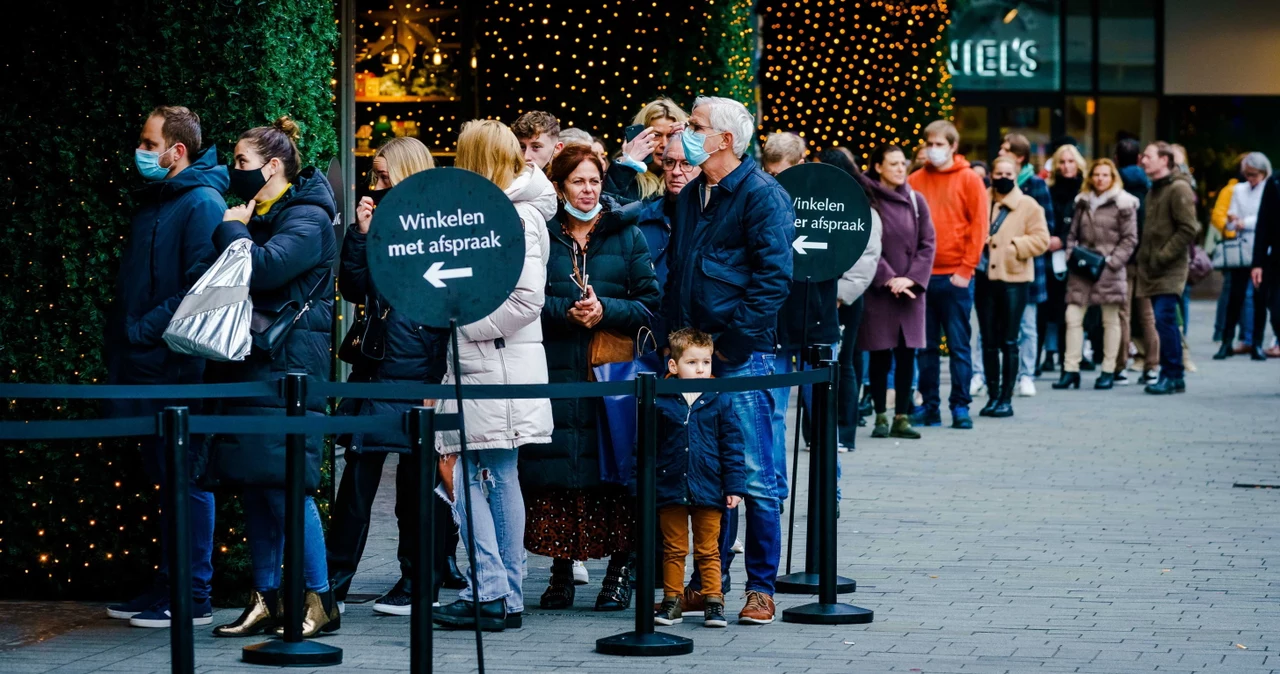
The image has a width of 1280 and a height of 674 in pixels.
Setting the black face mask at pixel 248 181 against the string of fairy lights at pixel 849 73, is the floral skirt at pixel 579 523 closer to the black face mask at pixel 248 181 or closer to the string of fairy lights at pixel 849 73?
the black face mask at pixel 248 181

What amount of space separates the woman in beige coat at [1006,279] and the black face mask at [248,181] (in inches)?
315

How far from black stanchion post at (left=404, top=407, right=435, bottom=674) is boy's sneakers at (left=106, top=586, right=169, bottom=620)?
6.05ft

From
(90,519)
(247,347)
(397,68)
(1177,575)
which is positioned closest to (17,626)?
(90,519)

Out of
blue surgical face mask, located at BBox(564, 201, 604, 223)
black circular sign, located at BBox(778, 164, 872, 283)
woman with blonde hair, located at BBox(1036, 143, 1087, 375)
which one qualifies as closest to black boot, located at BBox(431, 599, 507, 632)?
blue surgical face mask, located at BBox(564, 201, 604, 223)

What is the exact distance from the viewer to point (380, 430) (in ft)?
19.5

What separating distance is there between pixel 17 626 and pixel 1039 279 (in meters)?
10.2

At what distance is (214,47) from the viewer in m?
6.96

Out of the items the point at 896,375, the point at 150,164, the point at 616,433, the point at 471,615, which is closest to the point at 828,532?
the point at 616,433

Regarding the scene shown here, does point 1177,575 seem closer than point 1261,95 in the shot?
Yes

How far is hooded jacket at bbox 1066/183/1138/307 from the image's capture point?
48.9 feet

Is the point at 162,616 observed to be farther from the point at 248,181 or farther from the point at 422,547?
the point at 422,547

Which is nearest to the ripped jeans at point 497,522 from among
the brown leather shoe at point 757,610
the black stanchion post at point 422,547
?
the brown leather shoe at point 757,610

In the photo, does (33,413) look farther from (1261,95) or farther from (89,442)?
(1261,95)

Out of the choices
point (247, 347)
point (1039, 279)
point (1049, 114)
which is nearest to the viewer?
point (247, 347)
